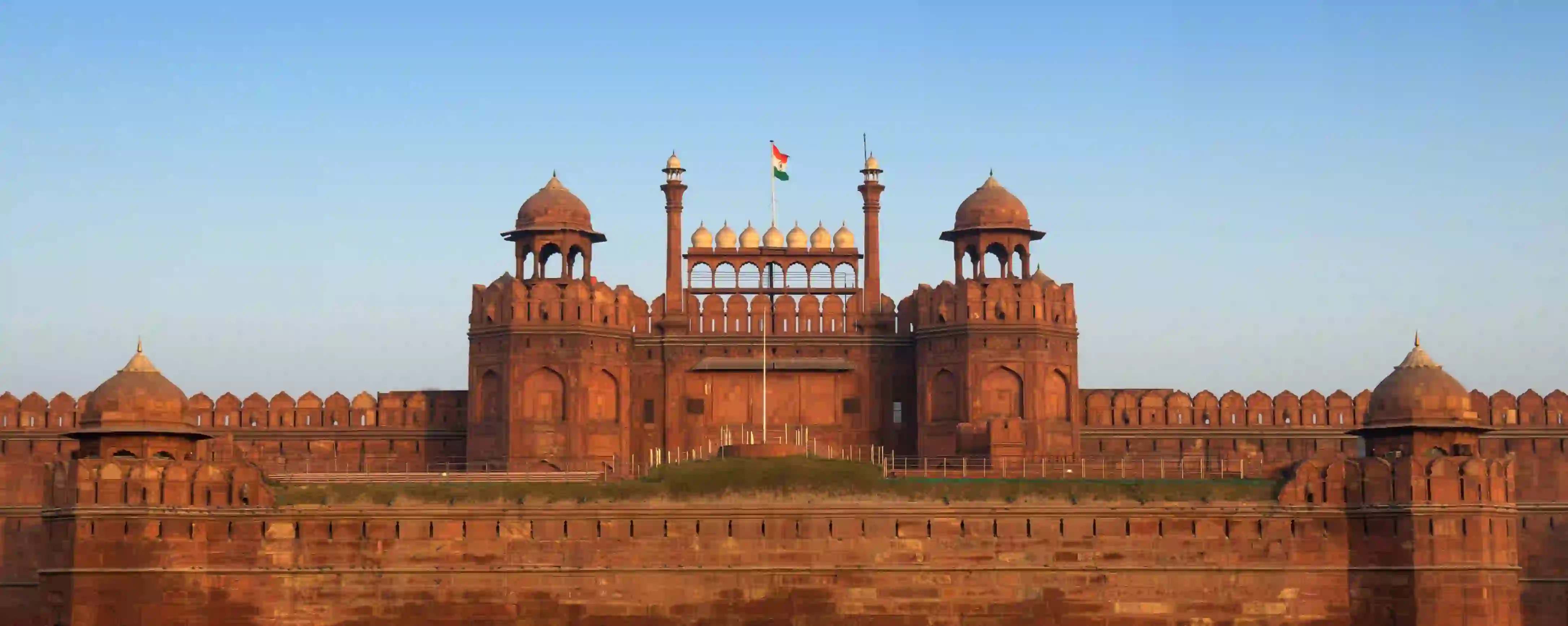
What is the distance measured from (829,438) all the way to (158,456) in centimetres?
2126

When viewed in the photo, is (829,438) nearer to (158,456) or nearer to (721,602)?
(721,602)

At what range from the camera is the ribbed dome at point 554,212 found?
6919 centimetres

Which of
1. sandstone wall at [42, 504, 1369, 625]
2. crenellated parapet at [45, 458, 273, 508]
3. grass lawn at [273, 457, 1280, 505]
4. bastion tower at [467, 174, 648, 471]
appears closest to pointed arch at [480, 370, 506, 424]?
bastion tower at [467, 174, 648, 471]

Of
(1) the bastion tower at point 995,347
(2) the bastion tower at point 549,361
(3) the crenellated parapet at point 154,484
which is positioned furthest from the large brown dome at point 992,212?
(3) the crenellated parapet at point 154,484

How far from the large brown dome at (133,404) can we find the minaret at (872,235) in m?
22.7

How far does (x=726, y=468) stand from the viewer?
198ft

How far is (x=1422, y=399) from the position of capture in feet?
197

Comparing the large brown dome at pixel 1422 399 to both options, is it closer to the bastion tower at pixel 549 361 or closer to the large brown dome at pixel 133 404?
the bastion tower at pixel 549 361

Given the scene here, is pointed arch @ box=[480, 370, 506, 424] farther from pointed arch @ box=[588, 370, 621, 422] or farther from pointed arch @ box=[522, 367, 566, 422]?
pointed arch @ box=[588, 370, 621, 422]

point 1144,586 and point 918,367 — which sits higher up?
point 918,367

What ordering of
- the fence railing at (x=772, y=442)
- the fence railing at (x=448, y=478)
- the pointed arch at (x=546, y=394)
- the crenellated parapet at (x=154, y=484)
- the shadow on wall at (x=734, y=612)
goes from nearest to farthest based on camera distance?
1. the crenellated parapet at (x=154, y=484)
2. the shadow on wall at (x=734, y=612)
3. the fence railing at (x=448, y=478)
4. the pointed arch at (x=546, y=394)
5. the fence railing at (x=772, y=442)

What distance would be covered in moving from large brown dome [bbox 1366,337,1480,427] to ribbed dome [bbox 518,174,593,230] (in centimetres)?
2497

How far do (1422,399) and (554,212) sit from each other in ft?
88.1

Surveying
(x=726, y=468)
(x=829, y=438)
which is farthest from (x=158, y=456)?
(x=829, y=438)
